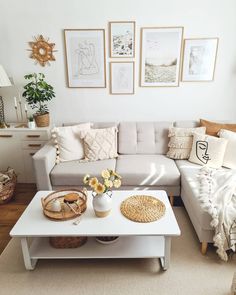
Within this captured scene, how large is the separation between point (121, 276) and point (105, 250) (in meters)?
0.22

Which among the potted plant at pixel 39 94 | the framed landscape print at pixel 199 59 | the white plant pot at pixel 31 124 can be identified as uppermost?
the framed landscape print at pixel 199 59

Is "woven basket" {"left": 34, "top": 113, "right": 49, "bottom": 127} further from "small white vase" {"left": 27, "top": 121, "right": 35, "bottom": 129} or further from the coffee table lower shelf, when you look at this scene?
the coffee table lower shelf

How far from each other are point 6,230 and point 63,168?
0.80 m

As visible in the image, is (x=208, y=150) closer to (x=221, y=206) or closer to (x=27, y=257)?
(x=221, y=206)

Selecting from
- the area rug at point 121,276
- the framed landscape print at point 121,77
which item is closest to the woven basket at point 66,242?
the area rug at point 121,276

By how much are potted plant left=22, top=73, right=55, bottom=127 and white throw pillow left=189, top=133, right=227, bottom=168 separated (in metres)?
1.84

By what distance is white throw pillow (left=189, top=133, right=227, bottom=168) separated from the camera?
2498mm

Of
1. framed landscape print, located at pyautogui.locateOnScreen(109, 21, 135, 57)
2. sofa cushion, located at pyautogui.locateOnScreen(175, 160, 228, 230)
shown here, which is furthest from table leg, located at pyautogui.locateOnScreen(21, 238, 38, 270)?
framed landscape print, located at pyautogui.locateOnScreen(109, 21, 135, 57)

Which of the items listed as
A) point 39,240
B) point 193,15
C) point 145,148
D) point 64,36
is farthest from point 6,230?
point 193,15

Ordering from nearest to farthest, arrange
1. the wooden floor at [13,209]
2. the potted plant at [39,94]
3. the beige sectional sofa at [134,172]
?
the wooden floor at [13,209], the beige sectional sofa at [134,172], the potted plant at [39,94]

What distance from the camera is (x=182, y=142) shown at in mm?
2738

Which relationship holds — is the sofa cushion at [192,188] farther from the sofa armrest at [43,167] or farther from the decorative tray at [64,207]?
the sofa armrest at [43,167]

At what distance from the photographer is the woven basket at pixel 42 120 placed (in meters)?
2.96

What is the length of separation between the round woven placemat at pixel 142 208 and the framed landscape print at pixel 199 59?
1.81 metres
